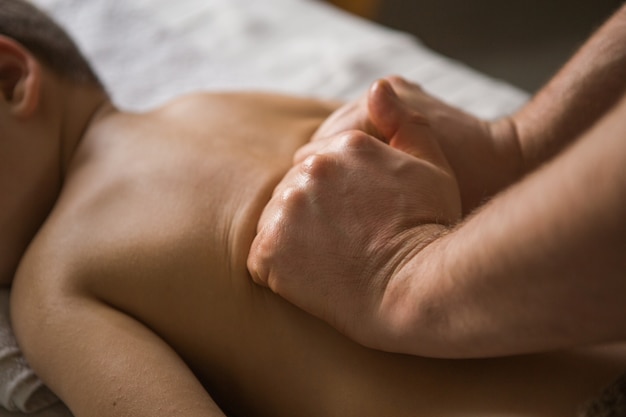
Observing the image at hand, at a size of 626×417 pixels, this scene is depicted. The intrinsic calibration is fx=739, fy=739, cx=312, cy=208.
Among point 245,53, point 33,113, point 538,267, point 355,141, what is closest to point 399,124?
point 355,141

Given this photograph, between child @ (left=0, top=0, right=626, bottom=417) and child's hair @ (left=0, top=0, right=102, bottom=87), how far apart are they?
0.04 metres

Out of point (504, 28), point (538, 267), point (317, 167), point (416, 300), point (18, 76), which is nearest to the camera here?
point (538, 267)

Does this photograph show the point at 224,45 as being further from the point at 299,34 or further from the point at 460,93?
the point at 460,93

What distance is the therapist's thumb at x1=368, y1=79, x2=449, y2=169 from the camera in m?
0.86

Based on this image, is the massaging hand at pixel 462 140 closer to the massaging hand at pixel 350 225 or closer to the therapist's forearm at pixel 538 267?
the massaging hand at pixel 350 225

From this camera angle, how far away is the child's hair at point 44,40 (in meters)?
1.08

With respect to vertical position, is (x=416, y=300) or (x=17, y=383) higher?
(x=416, y=300)

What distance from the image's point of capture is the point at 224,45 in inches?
59.8

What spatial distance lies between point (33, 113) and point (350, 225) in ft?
1.65

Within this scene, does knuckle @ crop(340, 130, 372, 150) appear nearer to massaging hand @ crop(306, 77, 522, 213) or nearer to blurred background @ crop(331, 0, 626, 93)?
massaging hand @ crop(306, 77, 522, 213)

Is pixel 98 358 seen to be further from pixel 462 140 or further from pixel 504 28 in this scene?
pixel 504 28

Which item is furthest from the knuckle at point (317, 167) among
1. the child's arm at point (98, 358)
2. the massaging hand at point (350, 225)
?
the child's arm at point (98, 358)

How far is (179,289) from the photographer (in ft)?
2.75

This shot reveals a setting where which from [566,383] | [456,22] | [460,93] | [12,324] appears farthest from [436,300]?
[456,22]
